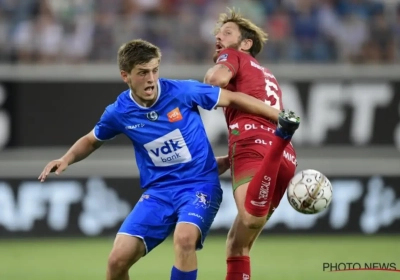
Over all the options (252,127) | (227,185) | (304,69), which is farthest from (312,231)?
(252,127)

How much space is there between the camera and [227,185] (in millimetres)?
12484

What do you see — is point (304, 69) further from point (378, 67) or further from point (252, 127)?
point (252, 127)

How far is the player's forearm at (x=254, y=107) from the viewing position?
6.67 meters

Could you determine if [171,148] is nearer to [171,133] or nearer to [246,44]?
[171,133]

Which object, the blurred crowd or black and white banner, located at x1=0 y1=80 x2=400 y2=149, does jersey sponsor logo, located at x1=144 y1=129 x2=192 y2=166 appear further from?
the blurred crowd

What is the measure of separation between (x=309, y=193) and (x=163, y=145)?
Answer: 1146 millimetres

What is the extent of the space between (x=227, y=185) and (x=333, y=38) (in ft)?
8.88

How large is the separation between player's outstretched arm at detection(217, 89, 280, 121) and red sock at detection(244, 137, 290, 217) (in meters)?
0.30

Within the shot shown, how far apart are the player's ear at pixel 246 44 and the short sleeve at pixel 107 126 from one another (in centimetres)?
129

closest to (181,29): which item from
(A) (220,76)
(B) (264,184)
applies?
(A) (220,76)

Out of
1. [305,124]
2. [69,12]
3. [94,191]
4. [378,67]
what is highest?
[69,12]

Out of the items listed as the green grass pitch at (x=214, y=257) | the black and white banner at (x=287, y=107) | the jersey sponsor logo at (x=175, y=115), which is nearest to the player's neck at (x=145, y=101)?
the jersey sponsor logo at (x=175, y=115)

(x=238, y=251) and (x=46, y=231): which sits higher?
(x=46, y=231)

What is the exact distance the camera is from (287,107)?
41.0ft
